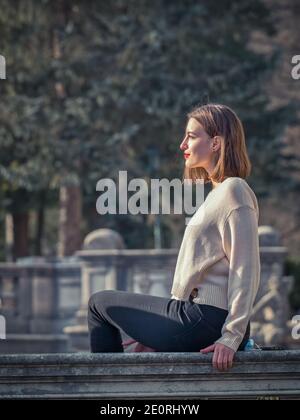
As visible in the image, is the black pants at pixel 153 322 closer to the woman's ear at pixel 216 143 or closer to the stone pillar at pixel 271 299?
the woman's ear at pixel 216 143

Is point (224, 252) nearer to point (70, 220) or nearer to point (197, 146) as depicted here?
point (197, 146)

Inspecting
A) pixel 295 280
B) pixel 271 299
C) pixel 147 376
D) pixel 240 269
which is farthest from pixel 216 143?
pixel 295 280

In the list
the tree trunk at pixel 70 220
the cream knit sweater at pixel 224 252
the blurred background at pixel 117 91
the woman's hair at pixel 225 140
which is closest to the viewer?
the cream knit sweater at pixel 224 252

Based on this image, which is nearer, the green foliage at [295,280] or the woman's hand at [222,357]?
the woman's hand at [222,357]

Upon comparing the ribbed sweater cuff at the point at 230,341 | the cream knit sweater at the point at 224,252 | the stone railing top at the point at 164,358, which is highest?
the cream knit sweater at the point at 224,252

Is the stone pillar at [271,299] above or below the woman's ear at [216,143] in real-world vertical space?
below

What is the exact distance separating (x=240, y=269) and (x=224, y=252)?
147 millimetres

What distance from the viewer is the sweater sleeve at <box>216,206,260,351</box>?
5727mm

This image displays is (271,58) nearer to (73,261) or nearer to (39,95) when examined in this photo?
(39,95)

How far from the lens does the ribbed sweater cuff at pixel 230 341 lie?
567 cm

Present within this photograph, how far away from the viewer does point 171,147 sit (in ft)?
91.9

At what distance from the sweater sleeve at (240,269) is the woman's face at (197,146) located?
0.39 meters

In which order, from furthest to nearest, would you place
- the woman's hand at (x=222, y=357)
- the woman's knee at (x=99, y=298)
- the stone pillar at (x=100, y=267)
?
the stone pillar at (x=100, y=267) < the woman's knee at (x=99, y=298) < the woman's hand at (x=222, y=357)

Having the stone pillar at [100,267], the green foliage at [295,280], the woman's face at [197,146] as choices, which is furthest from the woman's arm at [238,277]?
the green foliage at [295,280]
